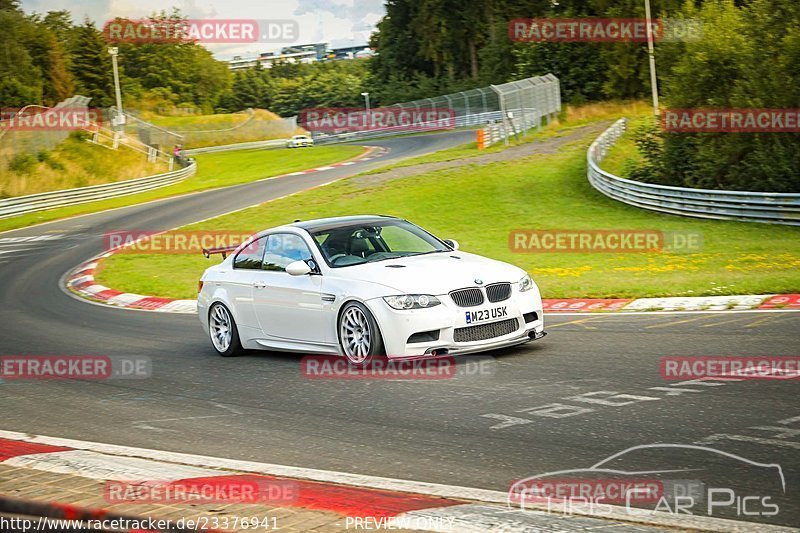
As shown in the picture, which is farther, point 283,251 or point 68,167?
point 68,167

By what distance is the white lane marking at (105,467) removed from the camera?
253 inches

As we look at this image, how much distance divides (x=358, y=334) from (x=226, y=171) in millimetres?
51018

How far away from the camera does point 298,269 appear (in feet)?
35.3

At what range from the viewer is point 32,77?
3836 inches

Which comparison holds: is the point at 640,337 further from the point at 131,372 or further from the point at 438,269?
the point at 131,372

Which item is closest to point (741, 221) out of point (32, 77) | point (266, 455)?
point (266, 455)

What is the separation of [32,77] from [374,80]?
34177mm

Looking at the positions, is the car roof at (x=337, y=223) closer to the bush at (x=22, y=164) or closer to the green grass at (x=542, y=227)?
the green grass at (x=542, y=227)

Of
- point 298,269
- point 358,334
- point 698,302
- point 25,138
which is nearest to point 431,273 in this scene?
point 358,334

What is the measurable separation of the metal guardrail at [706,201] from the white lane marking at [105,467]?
2061 cm

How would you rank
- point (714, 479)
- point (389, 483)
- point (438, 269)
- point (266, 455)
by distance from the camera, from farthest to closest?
point (438, 269), point (266, 455), point (389, 483), point (714, 479)

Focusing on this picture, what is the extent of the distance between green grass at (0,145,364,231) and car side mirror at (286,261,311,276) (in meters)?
29.3

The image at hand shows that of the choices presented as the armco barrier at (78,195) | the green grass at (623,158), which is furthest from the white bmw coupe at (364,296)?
the armco barrier at (78,195)

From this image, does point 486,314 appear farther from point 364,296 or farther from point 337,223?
point 337,223
